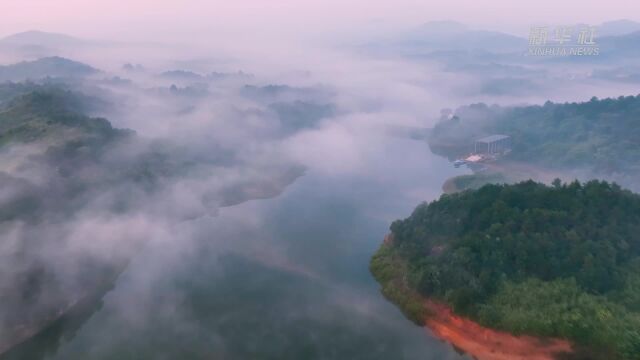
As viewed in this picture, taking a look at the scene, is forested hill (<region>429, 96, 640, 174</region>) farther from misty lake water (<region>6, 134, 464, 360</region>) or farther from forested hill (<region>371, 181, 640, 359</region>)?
forested hill (<region>371, 181, 640, 359</region>)

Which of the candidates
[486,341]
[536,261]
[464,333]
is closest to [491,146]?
[536,261]

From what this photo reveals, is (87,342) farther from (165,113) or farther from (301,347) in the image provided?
(165,113)

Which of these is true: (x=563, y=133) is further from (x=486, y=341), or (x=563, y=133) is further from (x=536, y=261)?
(x=486, y=341)

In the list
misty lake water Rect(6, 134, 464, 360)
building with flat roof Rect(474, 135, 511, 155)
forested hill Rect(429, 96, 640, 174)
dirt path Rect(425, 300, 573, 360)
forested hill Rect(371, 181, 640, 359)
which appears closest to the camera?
dirt path Rect(425, 300, 573, 360)

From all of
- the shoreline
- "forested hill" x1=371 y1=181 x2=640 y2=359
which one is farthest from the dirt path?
"forested hill" x1=371 y1=181 x2=640 y2=359

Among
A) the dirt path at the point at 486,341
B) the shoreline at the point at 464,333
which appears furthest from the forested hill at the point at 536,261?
the dirt path at the point at 486,341
